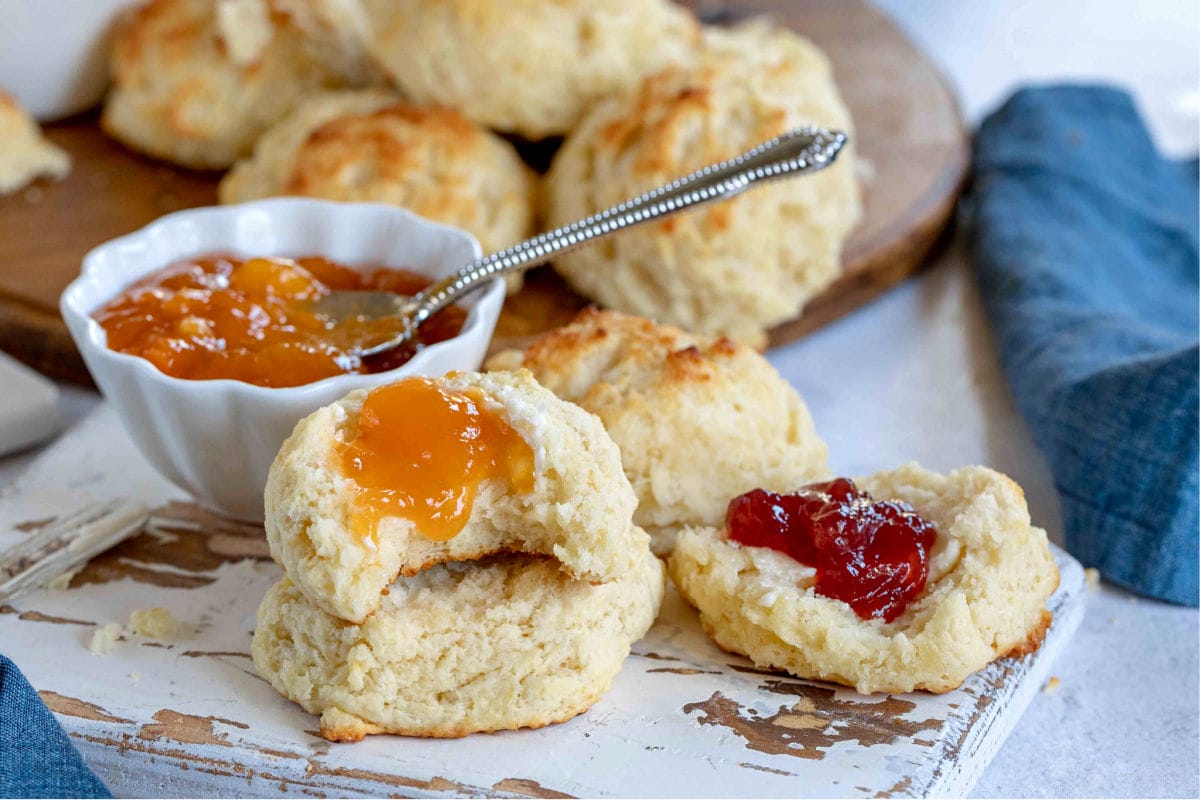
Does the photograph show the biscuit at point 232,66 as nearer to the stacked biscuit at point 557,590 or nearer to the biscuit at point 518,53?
the biscuit at point 518,53


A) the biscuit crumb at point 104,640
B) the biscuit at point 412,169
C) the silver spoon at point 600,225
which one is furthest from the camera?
the biscuit at point 412,169

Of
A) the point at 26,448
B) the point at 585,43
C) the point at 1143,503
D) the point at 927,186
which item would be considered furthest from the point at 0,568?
the point at 927,186

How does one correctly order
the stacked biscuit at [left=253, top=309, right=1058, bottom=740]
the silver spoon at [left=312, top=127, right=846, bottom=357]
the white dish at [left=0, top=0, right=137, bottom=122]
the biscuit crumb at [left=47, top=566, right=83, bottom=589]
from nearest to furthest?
the stacked biscuit at [left=253, top=309, right=1058, bottom=740]
the biscuit crumb at [left=47, top=566, right=83, bottom=589]
the silver spoon at [left=312, top=127, right=846, bottom=357]
the white dish at [left=0, top=0, right=137, bottom=122]

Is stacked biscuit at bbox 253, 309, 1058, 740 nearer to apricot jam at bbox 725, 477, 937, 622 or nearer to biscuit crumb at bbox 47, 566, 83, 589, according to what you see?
apricot jam at bbox 725, 477, 937, 622

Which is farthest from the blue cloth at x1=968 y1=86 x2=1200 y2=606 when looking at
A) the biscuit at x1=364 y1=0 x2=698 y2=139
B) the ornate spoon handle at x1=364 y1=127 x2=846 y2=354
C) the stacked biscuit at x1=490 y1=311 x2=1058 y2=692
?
the biscuit at x1=364 y1=0 x2=698 y2=139

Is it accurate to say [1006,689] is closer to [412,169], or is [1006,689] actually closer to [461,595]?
[461,595]

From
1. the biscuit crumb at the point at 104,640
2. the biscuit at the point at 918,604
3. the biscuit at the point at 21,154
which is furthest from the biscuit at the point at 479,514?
the biscuit at the point at 21,154
